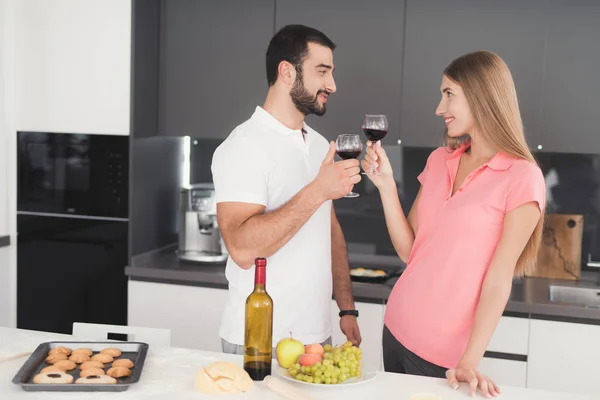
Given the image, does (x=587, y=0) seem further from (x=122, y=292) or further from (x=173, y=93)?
(x=122, y=292)

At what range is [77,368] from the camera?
1.92 metres

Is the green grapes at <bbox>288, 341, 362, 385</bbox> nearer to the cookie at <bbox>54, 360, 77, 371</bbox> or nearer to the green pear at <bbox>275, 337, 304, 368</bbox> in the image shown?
the green pear at <bbox>275, 337, 304, 368</bbox>

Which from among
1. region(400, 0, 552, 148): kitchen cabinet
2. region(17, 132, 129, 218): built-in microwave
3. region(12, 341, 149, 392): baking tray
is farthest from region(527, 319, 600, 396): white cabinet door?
region(17, 132, 129, 218): built-in microwave

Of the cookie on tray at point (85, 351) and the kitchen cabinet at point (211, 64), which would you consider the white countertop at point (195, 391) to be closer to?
the cookie on tray at point (85, 351)

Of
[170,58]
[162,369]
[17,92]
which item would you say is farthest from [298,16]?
[162,369]

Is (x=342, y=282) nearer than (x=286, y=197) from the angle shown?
No

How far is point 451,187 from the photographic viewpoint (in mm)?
2309

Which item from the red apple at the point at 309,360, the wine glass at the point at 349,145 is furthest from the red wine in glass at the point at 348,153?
the red apple at the point at 309,360

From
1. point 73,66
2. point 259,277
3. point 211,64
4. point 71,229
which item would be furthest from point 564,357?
point 73,66

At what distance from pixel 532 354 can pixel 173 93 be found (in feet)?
6.90

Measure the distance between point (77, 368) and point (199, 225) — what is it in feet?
6.33

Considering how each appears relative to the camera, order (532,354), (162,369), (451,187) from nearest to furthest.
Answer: (162,369), (451,187), (532,354)

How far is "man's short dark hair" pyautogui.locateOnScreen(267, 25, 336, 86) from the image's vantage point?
2465 millimetres

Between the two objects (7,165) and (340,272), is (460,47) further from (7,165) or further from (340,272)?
(7,165)
